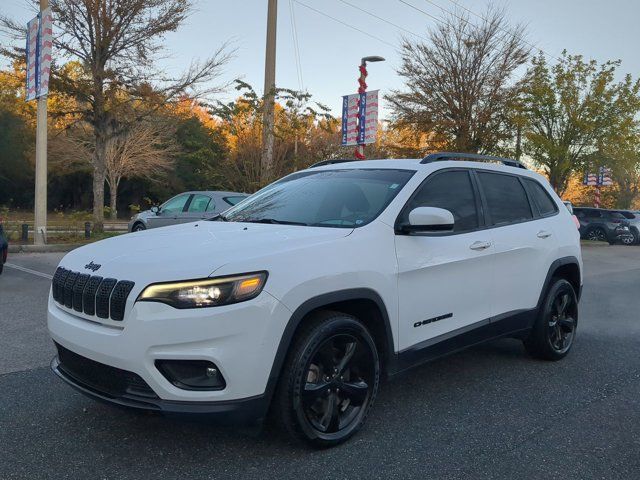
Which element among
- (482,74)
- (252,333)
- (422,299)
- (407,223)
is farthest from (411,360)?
(482,74)

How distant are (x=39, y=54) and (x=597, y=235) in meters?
22.8

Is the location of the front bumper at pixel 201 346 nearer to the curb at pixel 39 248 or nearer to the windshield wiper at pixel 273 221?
the windshield wiper at pixel 273 221

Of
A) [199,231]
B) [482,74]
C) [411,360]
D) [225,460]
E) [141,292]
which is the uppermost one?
[482,74]

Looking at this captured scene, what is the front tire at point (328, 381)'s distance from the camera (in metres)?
2.94

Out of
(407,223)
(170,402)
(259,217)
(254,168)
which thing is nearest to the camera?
(170,402)

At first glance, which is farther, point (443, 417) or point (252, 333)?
point (443, 417)

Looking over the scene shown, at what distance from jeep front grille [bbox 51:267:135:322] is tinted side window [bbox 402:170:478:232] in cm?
196

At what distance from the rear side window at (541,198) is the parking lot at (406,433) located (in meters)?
1.36

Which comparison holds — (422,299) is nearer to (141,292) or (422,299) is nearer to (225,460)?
(225,460)

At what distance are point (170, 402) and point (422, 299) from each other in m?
1.68

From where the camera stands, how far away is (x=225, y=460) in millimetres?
3012

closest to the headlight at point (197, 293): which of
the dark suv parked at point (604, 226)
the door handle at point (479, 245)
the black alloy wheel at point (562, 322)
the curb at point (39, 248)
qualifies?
the door handle at point (479, 245)

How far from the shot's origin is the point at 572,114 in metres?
24.1

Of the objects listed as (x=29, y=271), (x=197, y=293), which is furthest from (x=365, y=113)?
(x=197, y=293)
